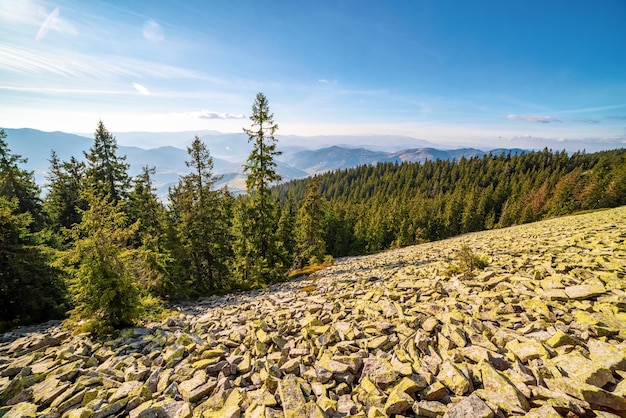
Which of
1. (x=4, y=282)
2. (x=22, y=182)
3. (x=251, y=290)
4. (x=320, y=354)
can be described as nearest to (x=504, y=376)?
(x=320, y=354)


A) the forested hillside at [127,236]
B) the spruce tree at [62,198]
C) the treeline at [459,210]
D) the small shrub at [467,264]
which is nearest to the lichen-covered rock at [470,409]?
the small shrub at [467,264]

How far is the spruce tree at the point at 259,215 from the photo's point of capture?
23.3 meters

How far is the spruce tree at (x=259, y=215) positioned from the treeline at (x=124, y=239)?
0.10m

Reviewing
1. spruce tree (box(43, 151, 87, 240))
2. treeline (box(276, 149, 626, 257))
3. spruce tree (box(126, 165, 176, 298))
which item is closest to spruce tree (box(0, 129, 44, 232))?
spruce tree (box(43, 151, 87, 240))

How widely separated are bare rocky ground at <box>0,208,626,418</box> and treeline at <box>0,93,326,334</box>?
2581 mm

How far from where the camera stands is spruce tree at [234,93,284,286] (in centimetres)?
2328

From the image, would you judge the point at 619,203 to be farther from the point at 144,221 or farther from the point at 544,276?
the point at 144,221

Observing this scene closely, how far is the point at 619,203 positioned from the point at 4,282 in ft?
354

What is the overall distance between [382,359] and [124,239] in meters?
11.3

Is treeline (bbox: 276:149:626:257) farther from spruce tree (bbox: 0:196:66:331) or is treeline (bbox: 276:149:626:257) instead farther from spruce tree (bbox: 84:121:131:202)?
spruce tree (bbox: 0:196:66:331)

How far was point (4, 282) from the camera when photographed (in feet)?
53.3

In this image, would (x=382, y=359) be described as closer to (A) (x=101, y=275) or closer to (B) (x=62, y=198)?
(A) (x=101, y=275)

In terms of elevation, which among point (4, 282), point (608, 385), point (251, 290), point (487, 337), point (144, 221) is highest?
point (608, 385)

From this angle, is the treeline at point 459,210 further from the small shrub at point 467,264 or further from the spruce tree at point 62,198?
the spruce tree at point 62,198
